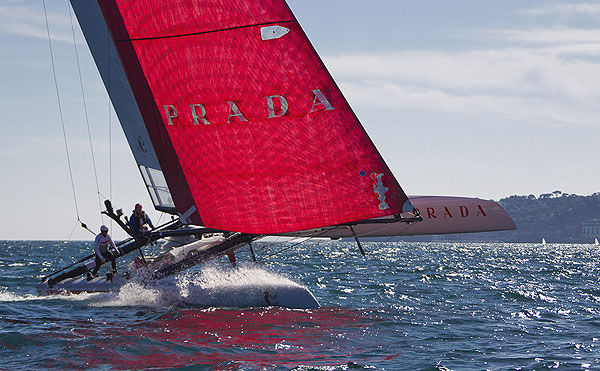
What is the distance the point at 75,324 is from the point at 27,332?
0.98 m

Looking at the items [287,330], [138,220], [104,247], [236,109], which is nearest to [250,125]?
[236,109]

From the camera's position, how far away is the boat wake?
1295 centimetres

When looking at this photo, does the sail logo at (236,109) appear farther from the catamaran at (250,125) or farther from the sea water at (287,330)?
the sea water at (287,330)

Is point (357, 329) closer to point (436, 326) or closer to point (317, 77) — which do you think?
point (436, 326)

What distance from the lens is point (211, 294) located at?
13.0m

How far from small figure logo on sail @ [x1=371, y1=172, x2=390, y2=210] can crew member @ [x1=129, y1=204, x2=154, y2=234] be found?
212 inches

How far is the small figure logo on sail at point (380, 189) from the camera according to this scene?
11873 mm

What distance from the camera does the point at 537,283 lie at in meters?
21.5

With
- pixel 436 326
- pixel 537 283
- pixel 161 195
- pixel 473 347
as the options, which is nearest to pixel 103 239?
pixel 161 195

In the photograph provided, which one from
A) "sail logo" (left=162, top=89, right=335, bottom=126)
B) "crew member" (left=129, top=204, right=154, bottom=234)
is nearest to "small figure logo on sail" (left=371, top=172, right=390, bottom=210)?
"sail logo" (left=162, top=89, right=335, bottom=126)

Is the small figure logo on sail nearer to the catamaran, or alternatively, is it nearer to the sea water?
the catamaran

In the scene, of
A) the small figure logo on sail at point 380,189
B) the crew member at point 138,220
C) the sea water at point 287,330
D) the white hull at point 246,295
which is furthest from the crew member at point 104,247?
the small figure logo on sail at point 380,189

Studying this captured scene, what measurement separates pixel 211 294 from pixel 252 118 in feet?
10.9

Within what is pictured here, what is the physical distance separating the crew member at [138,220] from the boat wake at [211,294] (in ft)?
5.06
